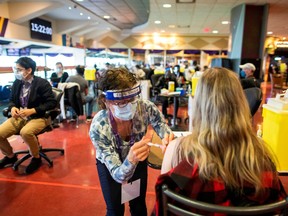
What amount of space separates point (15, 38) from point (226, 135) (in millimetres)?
8871

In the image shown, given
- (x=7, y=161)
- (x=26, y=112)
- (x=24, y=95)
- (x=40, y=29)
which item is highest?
(x=40, y=29)

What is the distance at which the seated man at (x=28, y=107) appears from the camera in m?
2.91

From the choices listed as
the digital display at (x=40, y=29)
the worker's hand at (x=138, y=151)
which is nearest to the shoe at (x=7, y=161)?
the worker's hand at (x=138, y=151)

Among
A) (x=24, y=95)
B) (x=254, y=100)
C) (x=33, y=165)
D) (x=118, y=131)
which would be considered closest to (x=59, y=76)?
(x=24, y=95)

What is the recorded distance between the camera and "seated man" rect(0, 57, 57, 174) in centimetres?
291

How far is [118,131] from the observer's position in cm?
139

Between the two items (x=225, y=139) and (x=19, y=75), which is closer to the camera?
(x=225, y=139)

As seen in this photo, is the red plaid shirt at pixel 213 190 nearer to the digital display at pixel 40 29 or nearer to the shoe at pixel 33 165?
the shoe at pixel 33 165

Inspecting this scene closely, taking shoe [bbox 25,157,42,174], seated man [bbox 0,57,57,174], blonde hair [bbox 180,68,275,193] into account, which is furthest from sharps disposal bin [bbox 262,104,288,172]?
shoe [bbox 25,157,42,174]

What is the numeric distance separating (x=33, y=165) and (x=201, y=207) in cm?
282

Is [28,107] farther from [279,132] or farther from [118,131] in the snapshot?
[279,132]

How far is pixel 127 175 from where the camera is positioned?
1134mm

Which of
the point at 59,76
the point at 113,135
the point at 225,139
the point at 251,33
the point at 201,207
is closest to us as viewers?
the point at 201,207

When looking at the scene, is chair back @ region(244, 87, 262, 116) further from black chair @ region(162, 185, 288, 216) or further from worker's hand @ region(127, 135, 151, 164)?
black chair @ region(162, 185, 288, 216)
